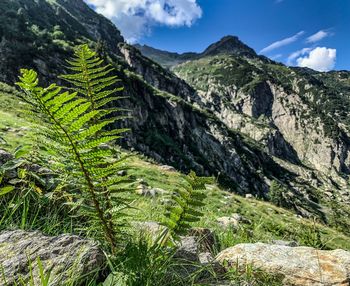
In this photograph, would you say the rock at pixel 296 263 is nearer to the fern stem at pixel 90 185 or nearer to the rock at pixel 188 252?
the rock at pixel 188 252

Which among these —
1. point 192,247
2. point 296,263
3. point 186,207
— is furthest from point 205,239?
point 186,207

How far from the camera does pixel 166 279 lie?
3.01 metres

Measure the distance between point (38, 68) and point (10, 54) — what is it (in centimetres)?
751

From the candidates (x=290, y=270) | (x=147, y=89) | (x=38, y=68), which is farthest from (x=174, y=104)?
(x=290, y=270)

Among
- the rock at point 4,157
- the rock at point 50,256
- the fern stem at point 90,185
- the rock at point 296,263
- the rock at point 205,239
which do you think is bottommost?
the rock at point 205,239

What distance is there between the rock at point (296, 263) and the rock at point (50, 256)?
A: 64.2 inches

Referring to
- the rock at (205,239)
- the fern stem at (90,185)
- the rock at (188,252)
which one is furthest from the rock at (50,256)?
the rock at (205,239)

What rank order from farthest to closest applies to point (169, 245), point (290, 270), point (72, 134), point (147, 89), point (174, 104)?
point (174, 104) < point (147, 89) < point (290, 270) < point (169, 245) < point (72, 134)

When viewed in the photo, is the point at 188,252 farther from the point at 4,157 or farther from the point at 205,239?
the point at 4,157

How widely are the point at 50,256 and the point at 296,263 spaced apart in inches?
103

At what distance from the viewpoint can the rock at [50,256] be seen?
2582 mm

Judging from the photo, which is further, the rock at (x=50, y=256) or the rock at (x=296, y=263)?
the rock at (x=296, y=263)

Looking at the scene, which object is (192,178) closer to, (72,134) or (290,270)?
(72,134)

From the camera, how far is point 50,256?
110 inches
